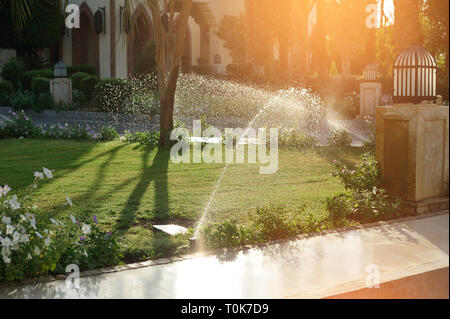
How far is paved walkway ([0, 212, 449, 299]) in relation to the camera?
4.35 metres

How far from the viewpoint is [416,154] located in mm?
6738

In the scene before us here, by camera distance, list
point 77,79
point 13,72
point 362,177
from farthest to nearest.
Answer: point 13,72 < point 77,79 < point 362,177

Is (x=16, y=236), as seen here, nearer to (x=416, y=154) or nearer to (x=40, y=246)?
(x=40, y=246)

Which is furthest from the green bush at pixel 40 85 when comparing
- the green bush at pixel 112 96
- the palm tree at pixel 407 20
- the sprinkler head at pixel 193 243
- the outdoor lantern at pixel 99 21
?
the sprinkler head at pixel 193 243

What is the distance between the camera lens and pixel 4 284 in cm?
464

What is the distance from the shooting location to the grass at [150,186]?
22.2ft

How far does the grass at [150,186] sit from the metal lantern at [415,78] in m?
1.56

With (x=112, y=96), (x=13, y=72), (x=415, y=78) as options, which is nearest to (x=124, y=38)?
(x=13, y=72)

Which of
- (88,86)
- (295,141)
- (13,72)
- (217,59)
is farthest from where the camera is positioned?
(217,59)

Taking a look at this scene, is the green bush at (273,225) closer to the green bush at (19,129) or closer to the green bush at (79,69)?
the green bush at (19,129)

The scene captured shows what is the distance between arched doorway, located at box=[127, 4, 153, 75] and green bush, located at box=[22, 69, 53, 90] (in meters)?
5.05

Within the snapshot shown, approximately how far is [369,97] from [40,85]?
10.8 metres

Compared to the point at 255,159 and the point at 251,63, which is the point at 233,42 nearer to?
the point at 251,63
